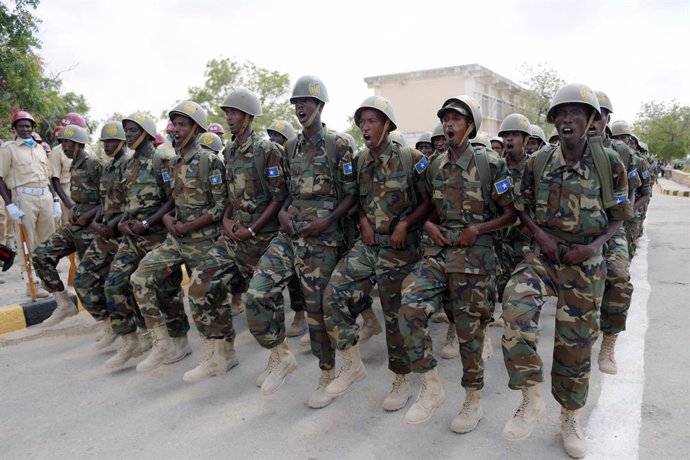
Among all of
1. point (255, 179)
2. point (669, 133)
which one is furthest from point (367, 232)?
point (669, 133)

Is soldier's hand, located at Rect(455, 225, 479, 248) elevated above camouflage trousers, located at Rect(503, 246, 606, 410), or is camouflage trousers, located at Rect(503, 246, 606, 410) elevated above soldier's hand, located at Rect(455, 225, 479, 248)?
soldier's hand, located at Rect(455, 225, 479, 248)

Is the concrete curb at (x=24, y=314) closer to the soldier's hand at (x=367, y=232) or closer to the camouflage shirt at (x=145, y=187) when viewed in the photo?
the camouflage shirt at (x=145, y=187)

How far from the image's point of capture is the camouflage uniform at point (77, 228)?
550 centimetres

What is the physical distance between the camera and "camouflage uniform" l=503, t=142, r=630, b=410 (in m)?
3.03

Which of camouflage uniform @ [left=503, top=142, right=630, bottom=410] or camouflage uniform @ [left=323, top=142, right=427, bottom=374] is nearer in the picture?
camouflage uniform @ [left=503, top=142, right=630, bottom=410]

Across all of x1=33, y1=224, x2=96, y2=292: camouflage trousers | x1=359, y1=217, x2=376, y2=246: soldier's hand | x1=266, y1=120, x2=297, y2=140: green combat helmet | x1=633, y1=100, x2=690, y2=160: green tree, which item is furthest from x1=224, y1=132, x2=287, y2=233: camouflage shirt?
x1=633, y1=100, x2=690, y2=160: green tree

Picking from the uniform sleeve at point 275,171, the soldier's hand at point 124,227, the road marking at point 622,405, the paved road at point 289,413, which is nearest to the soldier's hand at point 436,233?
the paved road at point 289,413

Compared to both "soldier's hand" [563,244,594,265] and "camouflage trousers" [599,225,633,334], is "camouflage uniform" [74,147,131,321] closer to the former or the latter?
"soldier's hand" [563,244,594,265]

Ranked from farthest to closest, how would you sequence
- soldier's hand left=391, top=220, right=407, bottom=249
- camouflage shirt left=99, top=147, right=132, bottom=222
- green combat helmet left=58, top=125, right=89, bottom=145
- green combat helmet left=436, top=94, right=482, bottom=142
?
green combat helmet left=58, top=125, right=89, bottom=145 < camouflage shirt left=99, top=147, right=132, bottom=222 < soldier's hand left=391, top=220, right=407, bottom=249 < green combat helmet left=436, top=94, right=482, bottom=142

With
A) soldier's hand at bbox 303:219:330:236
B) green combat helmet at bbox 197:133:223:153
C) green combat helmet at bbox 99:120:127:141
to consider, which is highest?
green combat helmet at bbox 99:120:127:141

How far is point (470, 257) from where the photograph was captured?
3.43 m

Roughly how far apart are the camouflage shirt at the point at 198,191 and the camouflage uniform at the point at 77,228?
1.46 meters

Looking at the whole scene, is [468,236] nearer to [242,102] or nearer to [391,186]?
[391,186]

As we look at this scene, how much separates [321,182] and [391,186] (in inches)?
22.9
